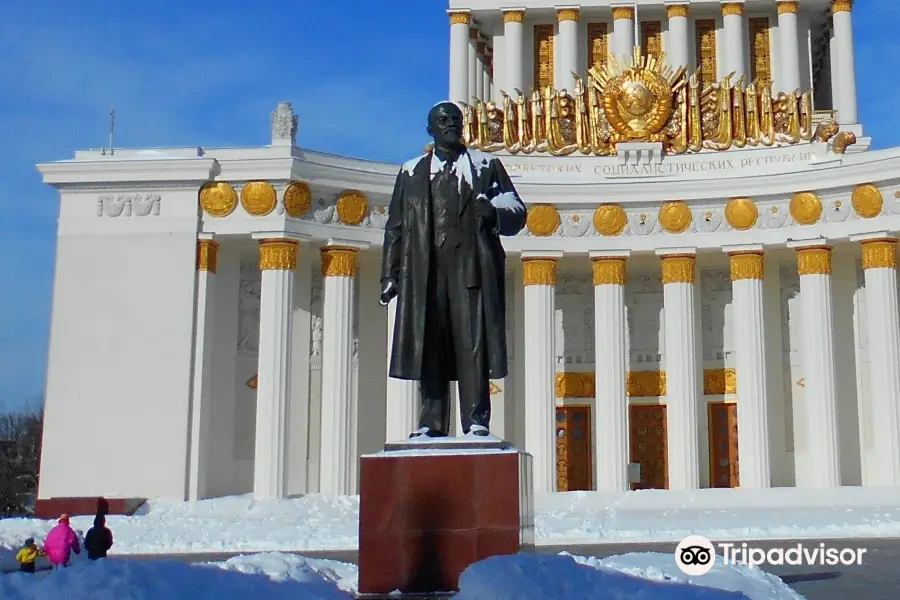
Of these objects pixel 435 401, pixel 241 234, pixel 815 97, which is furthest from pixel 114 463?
pixel 815 97

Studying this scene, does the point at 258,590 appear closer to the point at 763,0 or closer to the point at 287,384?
the point at 287,384

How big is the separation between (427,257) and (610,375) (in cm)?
1843

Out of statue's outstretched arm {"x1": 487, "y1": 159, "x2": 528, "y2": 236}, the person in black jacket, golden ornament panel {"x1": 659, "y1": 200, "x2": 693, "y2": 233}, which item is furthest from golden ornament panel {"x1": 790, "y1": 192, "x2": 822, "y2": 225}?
statue's outstretched arm {"x1": 487, "y1": 159, "x2": 528, "y2": 236}

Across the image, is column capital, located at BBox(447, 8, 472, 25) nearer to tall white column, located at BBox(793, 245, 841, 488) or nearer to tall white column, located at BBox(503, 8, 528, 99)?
tall white column, located at BBox(503, 8, 528, 99)

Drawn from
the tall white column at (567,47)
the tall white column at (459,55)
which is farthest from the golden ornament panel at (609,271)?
the tall white column at (459,55)

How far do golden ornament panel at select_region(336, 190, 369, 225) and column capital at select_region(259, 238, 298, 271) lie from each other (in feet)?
4.68

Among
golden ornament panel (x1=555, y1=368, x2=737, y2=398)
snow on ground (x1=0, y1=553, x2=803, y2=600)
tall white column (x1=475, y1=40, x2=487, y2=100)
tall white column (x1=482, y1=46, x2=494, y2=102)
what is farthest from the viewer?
tall white column (x1=482, y1=46, x2=494, y2=102)

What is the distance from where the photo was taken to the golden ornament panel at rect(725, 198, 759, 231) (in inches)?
1025

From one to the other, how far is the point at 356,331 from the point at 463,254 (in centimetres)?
1912

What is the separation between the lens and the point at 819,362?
25.0 metres

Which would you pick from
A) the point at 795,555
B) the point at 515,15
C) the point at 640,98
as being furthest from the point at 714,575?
the point at 515,15

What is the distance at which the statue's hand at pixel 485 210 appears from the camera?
25.8ft

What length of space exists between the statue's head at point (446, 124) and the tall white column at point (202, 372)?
17661mm

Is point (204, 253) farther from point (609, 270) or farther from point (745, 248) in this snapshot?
point (745, 248)
